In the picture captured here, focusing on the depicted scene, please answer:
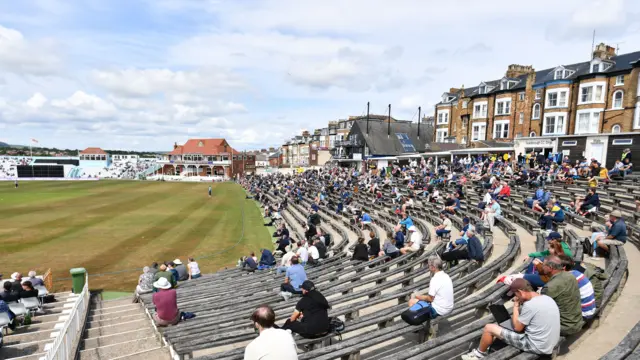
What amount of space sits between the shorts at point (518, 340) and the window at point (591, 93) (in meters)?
40.4

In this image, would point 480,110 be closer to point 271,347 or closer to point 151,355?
point 151,355

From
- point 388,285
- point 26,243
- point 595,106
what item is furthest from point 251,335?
point 595,106

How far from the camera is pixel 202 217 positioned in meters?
31.0

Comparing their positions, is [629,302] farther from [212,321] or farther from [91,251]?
[91,251]

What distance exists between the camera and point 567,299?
4.79 meters

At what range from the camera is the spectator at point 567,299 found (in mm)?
4781

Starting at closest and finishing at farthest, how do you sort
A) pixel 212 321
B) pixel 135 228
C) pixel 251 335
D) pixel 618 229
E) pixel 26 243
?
pixel 251 335
pixel 212 321
pixel 618 229
pixel 26 243
pixel 135 228

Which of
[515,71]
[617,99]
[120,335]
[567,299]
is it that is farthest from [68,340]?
[515,71]

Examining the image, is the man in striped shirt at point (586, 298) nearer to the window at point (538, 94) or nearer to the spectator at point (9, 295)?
the spectator at point (9, 295)

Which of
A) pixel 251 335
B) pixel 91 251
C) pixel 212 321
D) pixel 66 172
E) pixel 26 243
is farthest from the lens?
pixel 66 172

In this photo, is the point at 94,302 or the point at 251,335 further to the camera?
the point at 94,302

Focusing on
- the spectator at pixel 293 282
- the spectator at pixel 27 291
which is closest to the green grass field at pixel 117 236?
the spectator at pixel 27 291

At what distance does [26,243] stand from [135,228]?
249 inches

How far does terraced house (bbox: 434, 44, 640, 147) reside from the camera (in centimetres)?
3278
